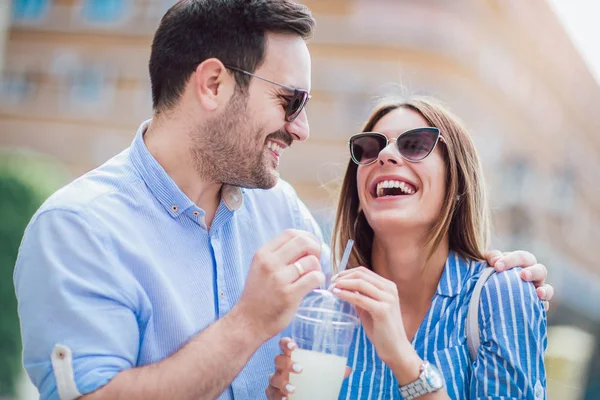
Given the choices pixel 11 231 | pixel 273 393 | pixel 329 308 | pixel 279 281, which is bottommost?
pixel 11 231

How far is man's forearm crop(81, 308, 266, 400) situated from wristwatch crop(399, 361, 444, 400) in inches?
18.4

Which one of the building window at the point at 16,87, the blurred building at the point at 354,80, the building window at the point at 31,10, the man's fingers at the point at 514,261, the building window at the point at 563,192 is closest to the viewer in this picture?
the man's fingers at the point at 514,261

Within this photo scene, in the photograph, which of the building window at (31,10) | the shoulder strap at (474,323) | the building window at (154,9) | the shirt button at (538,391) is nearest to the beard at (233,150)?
the shoulder strap at (474,323)

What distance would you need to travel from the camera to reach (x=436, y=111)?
110 inches

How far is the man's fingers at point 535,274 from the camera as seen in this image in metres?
2.36

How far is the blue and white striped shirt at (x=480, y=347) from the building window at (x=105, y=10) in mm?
18339

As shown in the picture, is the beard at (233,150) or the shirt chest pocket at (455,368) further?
the beard at (233,150)

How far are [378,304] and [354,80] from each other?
15319mm

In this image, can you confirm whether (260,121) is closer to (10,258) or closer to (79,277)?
(79,277)

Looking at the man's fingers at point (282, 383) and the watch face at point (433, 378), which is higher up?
the watch face at point (433, 378)

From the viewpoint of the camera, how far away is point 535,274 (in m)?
2.38

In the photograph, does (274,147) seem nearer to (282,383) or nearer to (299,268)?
(299,268)

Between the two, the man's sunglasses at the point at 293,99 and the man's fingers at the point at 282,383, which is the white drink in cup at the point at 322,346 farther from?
the man's sunglasses at the point at 293,99

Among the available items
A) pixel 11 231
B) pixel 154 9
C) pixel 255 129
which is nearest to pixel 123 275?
pixel 255 129
